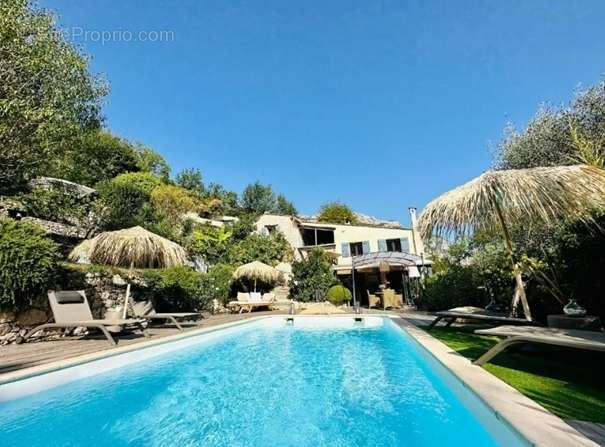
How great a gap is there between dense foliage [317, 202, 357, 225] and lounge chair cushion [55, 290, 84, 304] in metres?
33.1

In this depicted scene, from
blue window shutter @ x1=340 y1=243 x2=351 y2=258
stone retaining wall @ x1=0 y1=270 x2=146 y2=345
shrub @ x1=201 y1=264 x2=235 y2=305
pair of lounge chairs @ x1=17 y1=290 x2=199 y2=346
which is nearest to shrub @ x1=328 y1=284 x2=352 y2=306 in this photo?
shrub @ x1=201 y1=264 x2=235 y2=305

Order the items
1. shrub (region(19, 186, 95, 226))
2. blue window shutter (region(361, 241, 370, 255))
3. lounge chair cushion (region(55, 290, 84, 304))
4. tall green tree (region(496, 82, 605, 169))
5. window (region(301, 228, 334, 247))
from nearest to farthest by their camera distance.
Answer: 1. lounge chair cushion (region(55, 290, 84, 304))
2. tall green tree (region(496, 82, 605, 169))
3. shrub (region(19, 186, 95, 226))
4. blue window shutter (region(361, 241, 370, 255))
5. window (region(301, 228, 334, 247))

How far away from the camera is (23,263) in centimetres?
855

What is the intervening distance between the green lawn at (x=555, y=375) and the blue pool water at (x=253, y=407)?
802 millimetres

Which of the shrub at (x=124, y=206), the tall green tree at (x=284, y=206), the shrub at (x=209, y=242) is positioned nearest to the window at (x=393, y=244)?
the shrub at (x=209, y=242)

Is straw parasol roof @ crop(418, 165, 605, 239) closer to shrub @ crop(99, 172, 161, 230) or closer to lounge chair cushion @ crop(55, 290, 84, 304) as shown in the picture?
lounge chair cushion @ crop(55, 290, 84, 304)

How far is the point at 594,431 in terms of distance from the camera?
2.96 m

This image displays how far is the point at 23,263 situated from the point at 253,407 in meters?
7.27

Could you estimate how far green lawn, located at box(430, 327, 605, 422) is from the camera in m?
3.65

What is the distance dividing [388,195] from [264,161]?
15.2 metres

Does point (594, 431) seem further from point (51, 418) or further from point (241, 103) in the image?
point (241, 103)

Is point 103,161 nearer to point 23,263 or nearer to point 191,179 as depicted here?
point 191,179

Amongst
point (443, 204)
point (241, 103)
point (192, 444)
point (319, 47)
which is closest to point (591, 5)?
point (443, 204)

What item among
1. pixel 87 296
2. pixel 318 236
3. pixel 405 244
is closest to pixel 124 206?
pixel 87 296
